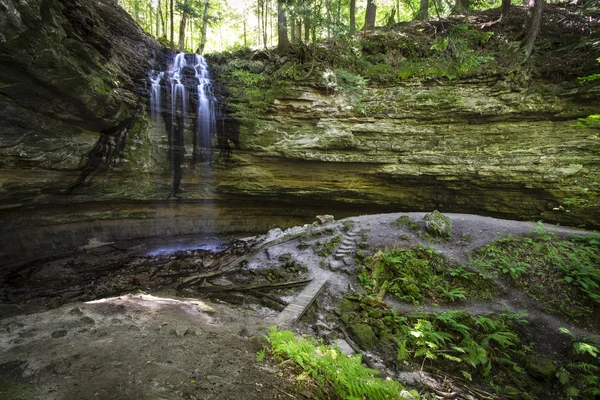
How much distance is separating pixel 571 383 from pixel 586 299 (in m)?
2.48

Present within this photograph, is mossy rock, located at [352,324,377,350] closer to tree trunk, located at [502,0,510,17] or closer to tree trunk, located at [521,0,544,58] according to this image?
tree trunk, located at [521,0,544,58]

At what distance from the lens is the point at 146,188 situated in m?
11.8

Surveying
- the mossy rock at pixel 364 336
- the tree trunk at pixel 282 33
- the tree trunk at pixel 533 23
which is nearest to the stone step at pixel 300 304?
the mossy rock at pixel 364 336

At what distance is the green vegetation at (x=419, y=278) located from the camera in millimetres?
5996

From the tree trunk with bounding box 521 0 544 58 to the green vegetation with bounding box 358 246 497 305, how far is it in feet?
35.0

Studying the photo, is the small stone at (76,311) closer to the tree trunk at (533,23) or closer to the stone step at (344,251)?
the stone step at (344,251)

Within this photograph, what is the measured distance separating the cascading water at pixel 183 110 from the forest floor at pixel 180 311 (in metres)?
4.44

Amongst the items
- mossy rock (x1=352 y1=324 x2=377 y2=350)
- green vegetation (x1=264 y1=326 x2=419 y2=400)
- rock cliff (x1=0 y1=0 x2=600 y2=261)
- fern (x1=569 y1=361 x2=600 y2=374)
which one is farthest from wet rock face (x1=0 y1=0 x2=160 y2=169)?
fern (x1=569 y1=361 x2=600 y2=374)

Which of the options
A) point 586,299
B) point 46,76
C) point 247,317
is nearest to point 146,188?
point 46,76

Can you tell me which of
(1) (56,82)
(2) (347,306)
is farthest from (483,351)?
(1) (56,82)

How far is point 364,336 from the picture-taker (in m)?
4.73

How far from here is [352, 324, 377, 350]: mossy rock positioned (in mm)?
4605

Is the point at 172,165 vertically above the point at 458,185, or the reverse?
the point at 172,165

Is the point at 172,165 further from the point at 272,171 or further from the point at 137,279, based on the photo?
the point at 137,279
